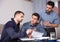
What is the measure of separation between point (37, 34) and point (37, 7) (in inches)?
10.8

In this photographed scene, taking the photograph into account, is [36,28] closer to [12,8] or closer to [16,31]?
[16,31]

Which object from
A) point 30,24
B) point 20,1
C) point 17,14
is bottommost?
point 30,24

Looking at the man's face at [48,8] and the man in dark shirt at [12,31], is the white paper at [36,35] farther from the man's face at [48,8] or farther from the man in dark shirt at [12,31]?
the man's face at [48,8]

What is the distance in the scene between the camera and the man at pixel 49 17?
4.49ft

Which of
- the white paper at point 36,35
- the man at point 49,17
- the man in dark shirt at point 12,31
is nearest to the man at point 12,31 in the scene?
the man in dark shirt at point 12,31

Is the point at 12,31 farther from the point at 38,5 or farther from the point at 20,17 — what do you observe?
the point at 38,5

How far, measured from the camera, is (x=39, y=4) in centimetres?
135

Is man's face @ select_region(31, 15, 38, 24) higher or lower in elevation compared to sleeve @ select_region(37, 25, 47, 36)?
higher

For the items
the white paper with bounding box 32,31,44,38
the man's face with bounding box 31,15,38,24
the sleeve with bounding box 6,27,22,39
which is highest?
the man's face with bounding box 31,15,38,24

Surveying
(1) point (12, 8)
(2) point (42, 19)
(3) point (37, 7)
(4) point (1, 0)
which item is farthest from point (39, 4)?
(4) point (1, 0)

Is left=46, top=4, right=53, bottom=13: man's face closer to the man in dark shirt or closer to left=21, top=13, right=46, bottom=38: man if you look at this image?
left=21, top=13, right=46, bottom=38: man

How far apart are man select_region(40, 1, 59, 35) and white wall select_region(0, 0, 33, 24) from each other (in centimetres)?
16

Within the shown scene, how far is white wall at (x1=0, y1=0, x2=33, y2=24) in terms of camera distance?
49.7 inches

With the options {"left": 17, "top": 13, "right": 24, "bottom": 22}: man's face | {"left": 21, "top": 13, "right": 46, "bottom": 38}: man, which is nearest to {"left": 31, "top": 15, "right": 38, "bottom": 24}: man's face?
{"left": 21, "top": 13, "right": 46, "bottom": 38}: man
